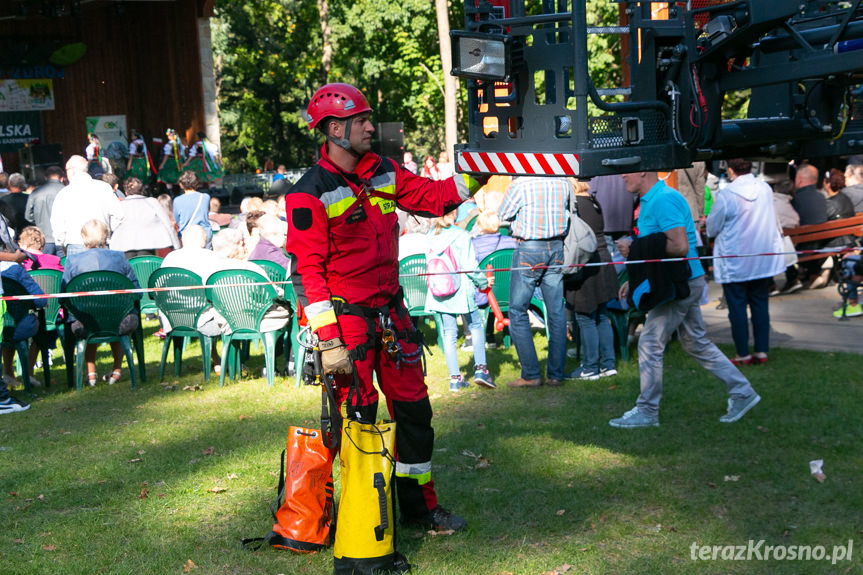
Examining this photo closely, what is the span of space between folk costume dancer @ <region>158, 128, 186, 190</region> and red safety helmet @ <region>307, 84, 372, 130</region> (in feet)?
68.6

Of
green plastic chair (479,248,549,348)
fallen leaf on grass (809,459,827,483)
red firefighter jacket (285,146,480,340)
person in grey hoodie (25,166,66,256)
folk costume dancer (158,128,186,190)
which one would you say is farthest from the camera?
folk costume dancer (158,128,186,190)

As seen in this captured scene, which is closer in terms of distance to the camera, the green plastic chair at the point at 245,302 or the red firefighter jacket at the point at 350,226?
the red firefighter jacket at the point at 350,226

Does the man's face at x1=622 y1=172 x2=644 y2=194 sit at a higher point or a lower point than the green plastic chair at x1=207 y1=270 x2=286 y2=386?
higher

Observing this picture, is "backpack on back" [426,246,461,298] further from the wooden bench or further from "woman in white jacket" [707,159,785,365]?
the wooden bench

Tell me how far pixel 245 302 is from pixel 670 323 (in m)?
3.82

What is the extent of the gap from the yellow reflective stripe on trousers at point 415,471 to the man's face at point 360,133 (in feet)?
5.34

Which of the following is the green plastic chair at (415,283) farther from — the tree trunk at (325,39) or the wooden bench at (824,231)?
the tree trunk at (325,39)

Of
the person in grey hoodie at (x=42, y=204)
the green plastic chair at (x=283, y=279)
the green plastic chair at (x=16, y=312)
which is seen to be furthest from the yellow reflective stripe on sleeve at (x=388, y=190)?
the person in grey hoodie at (x=42, y=204)

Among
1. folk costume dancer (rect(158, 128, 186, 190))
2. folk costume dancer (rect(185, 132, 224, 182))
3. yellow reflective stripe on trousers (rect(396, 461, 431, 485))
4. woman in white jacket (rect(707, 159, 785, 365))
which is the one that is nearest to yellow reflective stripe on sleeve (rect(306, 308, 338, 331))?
yellow reflective stripe on trousers (rect(396, 461, 431, 485))

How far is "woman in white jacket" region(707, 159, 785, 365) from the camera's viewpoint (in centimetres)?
831

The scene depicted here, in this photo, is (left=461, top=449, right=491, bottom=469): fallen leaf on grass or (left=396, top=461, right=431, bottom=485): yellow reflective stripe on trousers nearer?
(left=396, top=461, right=431, bottom=485): yellow reflective stripe on trousers

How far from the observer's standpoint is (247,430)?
704cm

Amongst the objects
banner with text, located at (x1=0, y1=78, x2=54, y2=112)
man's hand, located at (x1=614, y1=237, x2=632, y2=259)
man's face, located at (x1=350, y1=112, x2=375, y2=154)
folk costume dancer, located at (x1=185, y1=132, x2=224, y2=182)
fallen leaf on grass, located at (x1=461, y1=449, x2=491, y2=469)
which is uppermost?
banner with text, located at (x1=0, y1=78, x2=54, y2=112)

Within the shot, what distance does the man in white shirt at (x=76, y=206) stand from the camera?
11109 mm
